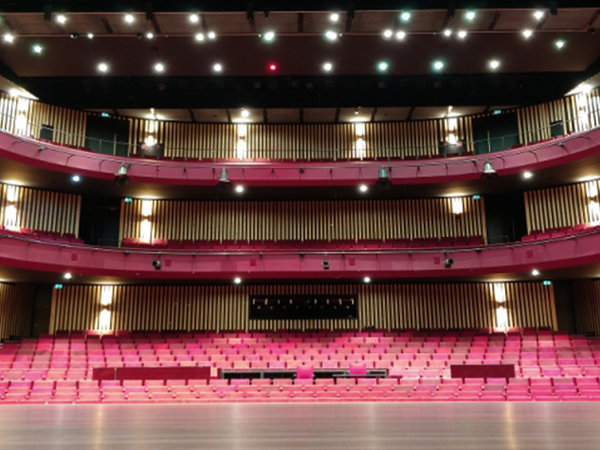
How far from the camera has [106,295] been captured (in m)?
15.8

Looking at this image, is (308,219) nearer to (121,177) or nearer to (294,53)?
(294,53)

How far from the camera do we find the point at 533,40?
13297 mm

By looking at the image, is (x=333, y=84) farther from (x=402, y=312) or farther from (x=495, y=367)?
(x=495, y=367)

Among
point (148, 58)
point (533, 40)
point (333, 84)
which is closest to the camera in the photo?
point (533, 40)

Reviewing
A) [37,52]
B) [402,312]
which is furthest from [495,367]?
[37,52]

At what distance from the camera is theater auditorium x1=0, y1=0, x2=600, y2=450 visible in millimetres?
11273

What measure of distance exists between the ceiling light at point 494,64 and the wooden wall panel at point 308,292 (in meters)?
6.99

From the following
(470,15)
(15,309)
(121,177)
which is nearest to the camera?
(470,15)

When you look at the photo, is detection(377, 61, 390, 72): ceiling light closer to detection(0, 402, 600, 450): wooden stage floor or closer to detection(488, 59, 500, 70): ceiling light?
detection(488, 59, 500, 70): ceiling light

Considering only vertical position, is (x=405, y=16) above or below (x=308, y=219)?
above

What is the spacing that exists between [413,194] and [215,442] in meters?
15.7

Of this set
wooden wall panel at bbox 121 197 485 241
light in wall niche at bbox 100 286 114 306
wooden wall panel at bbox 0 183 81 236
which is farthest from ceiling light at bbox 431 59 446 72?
light in wall niche at bbox 100 286 114 306

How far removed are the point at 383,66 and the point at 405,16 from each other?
11.5ft

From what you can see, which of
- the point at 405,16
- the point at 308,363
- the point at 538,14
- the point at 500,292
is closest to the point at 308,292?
the point at 308,363
